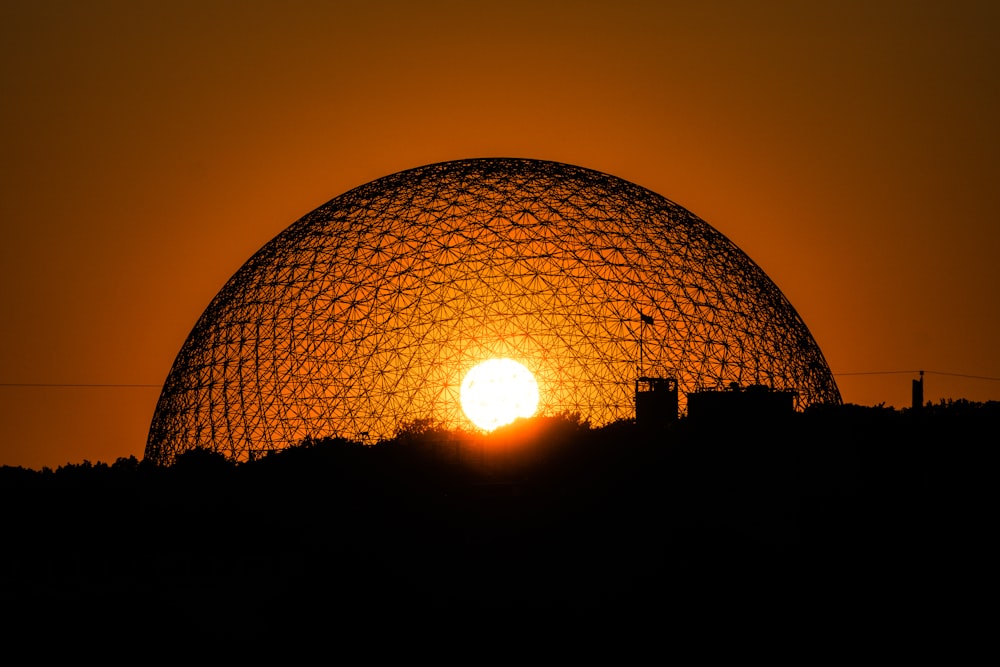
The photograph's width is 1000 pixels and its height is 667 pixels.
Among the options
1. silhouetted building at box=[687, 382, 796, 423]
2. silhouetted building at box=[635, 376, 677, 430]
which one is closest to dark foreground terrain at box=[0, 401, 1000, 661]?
silhouetted building at box=[687, 382, 796, 423]

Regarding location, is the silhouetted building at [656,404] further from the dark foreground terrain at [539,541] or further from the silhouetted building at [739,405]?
the dark foreground terrain at [539,541]

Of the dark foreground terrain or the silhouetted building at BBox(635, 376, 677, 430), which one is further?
the silhouetted building at BBox(635, 376, 677, 430)

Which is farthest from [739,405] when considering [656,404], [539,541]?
[539,541]

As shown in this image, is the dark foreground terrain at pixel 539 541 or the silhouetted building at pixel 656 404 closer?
the dark foreground terrain at pixel 539 541

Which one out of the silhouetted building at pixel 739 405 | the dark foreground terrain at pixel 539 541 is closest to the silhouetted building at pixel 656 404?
the silhouetted building at pixel 739 405

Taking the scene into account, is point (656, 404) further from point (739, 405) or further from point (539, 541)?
point (539, 541)

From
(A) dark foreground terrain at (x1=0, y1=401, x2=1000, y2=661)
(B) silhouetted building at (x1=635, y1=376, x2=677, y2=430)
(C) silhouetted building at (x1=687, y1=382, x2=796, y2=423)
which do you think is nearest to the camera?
(A) dark foreground terrain at (x1=0, y1=401, x2=1000, y2=661)

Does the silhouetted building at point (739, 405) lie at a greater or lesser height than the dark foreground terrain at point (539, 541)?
greater

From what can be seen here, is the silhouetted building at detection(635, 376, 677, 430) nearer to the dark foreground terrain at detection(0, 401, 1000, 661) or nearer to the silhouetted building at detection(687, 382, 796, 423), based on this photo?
the silhouetted building at detection(687, 382, 796, 423)

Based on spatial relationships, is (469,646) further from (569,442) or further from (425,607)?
(569,442)

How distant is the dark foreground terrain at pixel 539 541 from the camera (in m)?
31.1

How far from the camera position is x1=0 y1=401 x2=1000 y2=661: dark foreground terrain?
3112 cm

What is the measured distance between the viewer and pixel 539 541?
35.9 metres

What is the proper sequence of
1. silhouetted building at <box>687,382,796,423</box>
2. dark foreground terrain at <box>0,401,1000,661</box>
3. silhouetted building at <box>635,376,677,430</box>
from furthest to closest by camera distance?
silhouetted building at <box>635,376,677,430</box>
silhouetted building at <box>687,382,796,423</box>
dark foreground terrain at <box>0,401,1000,661</box>
